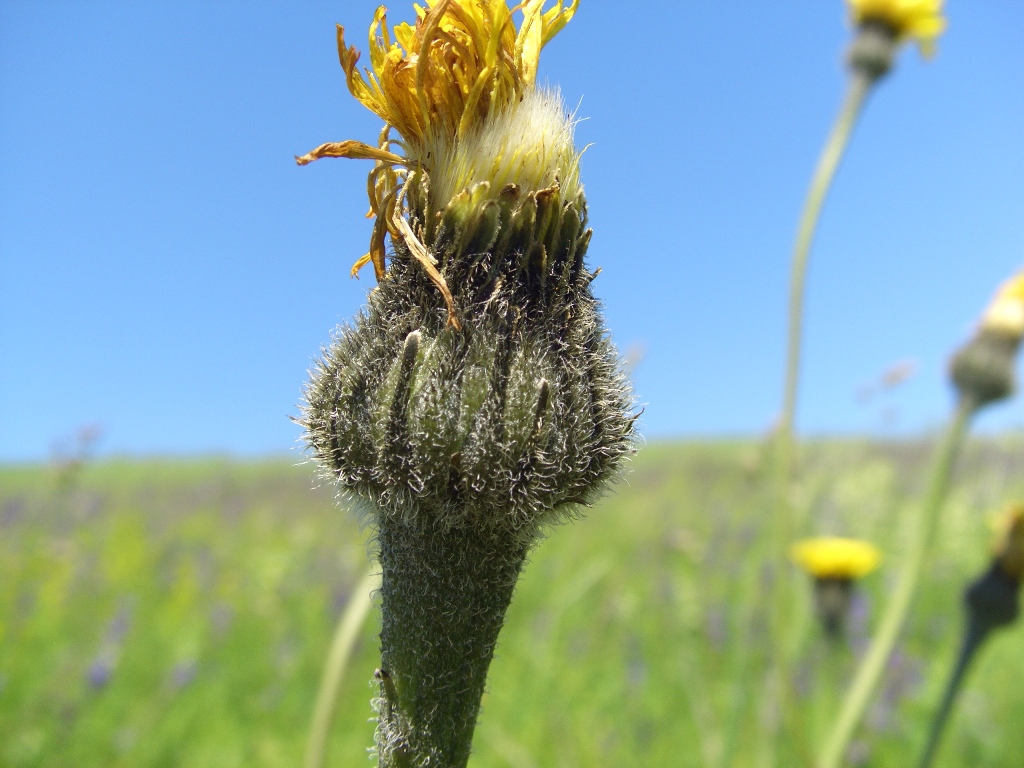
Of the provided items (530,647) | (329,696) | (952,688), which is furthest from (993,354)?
(530,647)

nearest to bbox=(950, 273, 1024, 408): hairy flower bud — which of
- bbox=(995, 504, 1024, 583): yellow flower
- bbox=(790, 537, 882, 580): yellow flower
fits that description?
bbox=(995, 504, 1024, 583): yellow flower

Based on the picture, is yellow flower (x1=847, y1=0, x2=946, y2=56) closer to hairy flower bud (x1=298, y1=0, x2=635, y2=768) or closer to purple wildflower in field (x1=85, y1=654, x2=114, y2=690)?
hairy flower bud (x1=298, y1=0, x2=635, y2=768)

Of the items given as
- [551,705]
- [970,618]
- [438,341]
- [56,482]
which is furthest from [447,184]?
[551,705]

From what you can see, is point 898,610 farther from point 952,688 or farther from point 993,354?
point 993,354

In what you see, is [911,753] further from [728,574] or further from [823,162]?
[823,162]

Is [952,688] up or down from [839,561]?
down

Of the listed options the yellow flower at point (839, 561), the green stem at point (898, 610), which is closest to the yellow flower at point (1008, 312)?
the green stem at point (898, 610)
